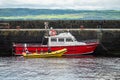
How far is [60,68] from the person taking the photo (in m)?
47.2

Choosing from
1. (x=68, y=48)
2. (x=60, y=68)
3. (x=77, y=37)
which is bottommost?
(x=68, y=48)

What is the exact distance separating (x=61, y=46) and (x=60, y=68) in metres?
10.8

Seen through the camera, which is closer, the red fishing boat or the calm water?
the calm water

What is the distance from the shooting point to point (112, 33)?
5944 cm

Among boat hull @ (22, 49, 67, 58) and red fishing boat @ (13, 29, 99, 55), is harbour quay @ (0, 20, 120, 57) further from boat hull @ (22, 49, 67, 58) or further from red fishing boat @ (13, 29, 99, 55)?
boat hull @ (22, 49, 67, 58)

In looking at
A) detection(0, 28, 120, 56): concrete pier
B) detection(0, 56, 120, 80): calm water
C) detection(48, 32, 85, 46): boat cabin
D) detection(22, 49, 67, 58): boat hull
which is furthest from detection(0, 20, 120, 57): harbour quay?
detection(0, 56, 120, 80): calm water

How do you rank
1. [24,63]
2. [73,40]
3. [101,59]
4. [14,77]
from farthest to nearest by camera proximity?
[73,40], [101,59], [24,63], [14,77]

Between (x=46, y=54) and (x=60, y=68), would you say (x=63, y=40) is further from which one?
(x=60, y=68)

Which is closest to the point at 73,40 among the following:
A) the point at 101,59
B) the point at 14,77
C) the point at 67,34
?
the point at 67,34

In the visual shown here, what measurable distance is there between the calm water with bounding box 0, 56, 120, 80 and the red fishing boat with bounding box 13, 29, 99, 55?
83.0 inches

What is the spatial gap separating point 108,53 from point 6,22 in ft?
46.3

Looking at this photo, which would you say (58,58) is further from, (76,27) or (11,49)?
(76,27)

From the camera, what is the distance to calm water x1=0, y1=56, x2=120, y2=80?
42.3 meters

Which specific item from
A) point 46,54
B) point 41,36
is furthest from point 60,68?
point 41,36
